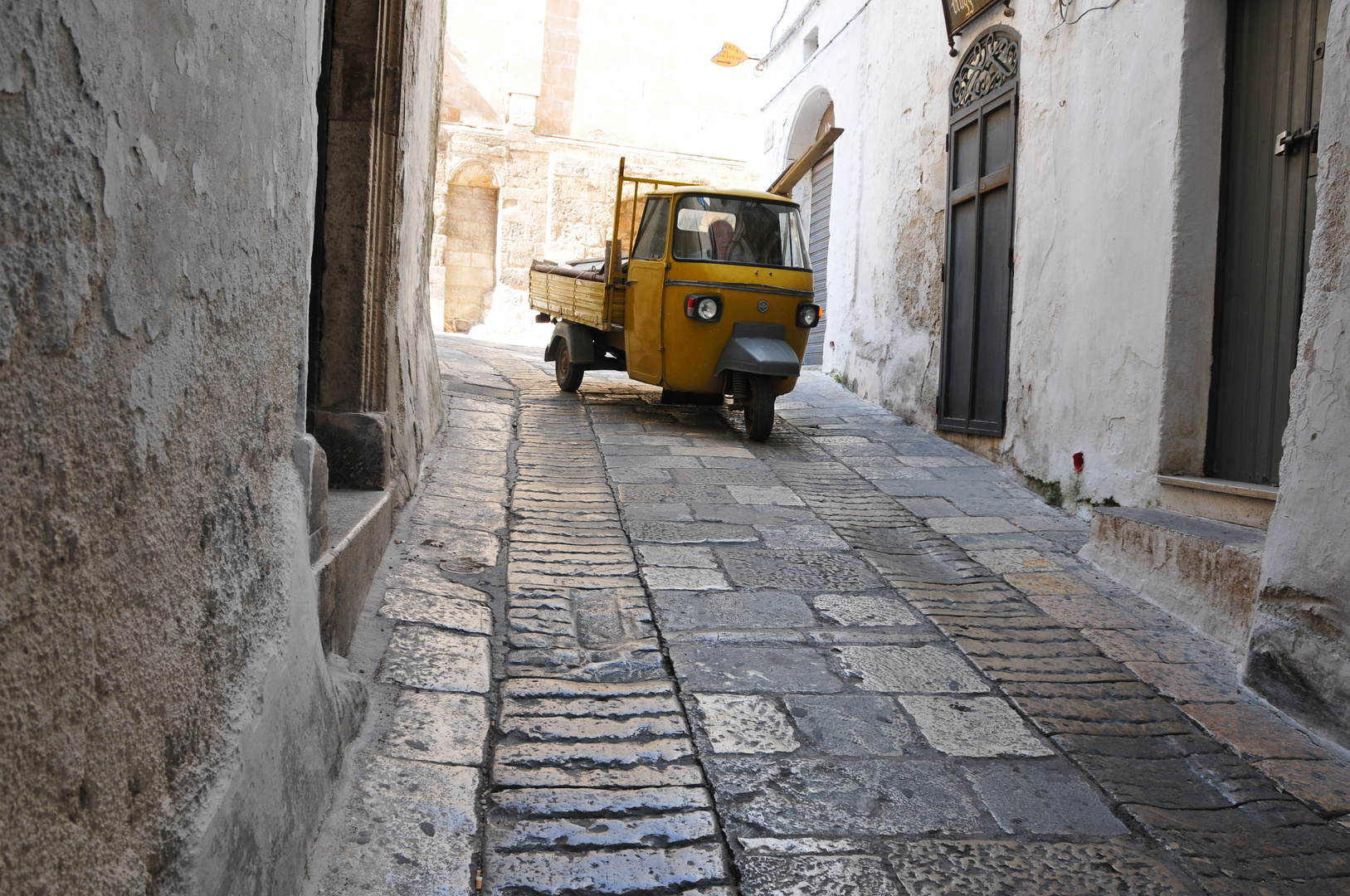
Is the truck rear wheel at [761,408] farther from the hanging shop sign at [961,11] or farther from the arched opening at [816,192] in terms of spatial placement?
the arched opening at [816,192]

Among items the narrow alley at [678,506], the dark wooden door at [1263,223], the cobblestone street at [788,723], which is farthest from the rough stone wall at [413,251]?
the dark wooden door at [1263,223]

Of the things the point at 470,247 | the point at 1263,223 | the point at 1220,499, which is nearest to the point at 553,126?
the point at 470,247

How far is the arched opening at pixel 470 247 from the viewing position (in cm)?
1841

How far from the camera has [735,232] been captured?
7.38 metres

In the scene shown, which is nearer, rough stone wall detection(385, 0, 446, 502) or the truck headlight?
rough stone wall detection(385, 0, 446, 502)

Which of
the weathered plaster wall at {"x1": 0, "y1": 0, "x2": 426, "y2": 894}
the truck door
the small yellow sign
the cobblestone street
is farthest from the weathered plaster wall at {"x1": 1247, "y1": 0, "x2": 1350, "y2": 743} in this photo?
the small yellow sign

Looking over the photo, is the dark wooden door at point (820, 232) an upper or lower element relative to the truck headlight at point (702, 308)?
upper

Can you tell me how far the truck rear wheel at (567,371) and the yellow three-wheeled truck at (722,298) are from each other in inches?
32.8

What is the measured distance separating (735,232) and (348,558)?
5126 mm

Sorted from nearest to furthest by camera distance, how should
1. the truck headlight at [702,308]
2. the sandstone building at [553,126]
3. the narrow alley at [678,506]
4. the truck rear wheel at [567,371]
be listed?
the narrow alley at [678,506]
the truck headlight at [702,308]
the truck rear wheel at [567,371]
the sandstone building at [553,126]

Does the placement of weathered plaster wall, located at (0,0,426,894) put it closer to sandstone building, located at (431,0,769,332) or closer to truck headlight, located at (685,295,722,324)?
truck headlight, located at (685,295,722,324)

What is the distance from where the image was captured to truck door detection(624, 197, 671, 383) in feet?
24.2

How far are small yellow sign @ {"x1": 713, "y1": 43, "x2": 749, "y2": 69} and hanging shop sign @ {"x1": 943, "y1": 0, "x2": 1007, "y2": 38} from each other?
31.6 ft

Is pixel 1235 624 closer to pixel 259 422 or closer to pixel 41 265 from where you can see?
pixel 259 422
